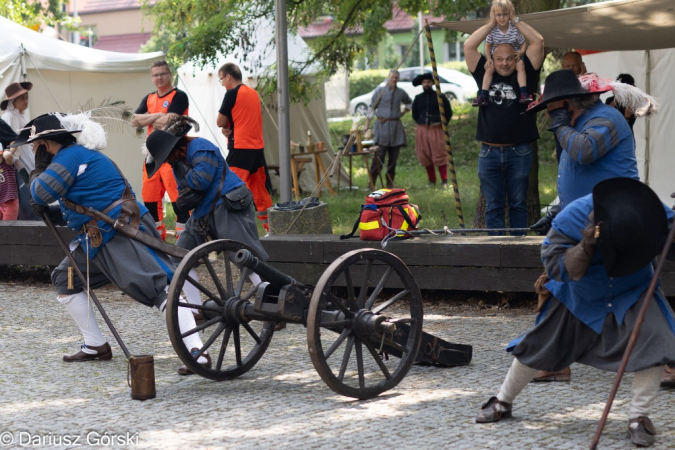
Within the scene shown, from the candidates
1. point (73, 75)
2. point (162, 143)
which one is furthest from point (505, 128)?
point (73, 75)

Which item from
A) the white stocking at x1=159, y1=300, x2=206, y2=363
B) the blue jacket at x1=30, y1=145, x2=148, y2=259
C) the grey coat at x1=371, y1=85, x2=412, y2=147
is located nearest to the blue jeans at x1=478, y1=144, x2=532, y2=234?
the white stocking at x1=159, y1=300, x2=206, y2=363

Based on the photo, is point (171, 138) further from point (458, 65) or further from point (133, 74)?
point (458, 65)

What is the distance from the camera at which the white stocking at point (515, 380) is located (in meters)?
4.45

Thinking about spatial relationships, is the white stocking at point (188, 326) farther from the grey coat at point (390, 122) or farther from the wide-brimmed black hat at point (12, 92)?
the grey coat at point (390, 122)

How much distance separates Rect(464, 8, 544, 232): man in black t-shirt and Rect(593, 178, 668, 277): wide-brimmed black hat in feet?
11.0

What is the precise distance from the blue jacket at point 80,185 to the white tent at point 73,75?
593cm

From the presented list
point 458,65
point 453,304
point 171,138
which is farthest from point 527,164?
point 458,65

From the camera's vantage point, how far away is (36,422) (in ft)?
15.6

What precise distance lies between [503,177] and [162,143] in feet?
9.48

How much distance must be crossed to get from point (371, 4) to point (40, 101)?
14.4 feet

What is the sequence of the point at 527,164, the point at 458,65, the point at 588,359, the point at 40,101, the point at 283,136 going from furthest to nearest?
the point at 458,65, the point at 40,101, the point at 283,136, the point at 527,164, the point at 588,359

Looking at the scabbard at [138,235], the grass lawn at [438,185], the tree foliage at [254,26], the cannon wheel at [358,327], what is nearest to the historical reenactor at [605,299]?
the cannon wheel at [358,327]

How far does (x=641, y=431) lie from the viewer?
13.6 ft

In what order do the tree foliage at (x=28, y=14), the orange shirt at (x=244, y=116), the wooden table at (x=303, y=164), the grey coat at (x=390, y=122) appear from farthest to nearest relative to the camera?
the tree foliage at (x=28, y=14), the grey coat at (x=390, y=122), the wooden table at (x=303, y=164), the orange shirt at (x=244, y=116)
